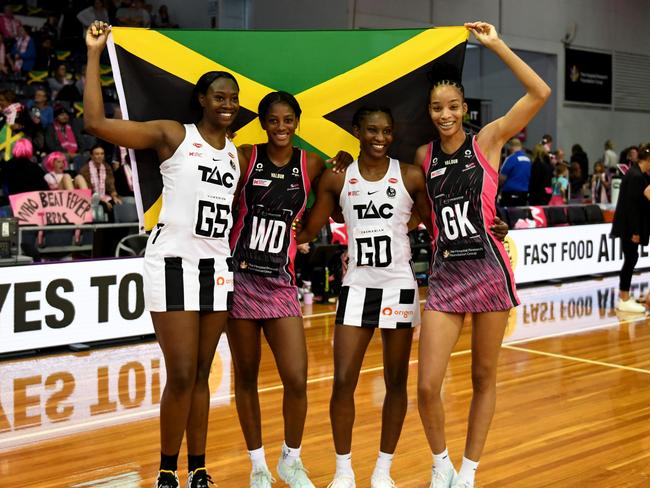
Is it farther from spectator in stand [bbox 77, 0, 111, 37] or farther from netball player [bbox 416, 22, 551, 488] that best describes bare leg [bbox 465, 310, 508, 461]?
spectator in stand [bbox 77, 0, 111, 37]

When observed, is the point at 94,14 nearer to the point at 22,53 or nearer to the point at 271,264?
the point at 22,53

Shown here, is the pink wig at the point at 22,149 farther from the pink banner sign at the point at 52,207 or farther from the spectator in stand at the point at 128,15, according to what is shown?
the spectator in stand at the point at 128,15

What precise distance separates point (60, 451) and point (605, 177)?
14486 mm

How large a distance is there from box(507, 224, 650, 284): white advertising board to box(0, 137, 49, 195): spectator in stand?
5.21 meters

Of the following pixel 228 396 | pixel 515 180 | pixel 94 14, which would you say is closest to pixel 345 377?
pixel 228 396

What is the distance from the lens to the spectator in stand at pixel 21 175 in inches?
345

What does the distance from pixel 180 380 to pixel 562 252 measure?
8.55 meters

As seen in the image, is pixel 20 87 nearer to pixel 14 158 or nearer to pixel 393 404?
pixel 14 158

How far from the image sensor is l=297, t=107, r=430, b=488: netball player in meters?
3.84

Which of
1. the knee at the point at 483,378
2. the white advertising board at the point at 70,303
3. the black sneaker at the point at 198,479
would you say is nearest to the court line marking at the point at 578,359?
the white advertising board at the point at 70,303

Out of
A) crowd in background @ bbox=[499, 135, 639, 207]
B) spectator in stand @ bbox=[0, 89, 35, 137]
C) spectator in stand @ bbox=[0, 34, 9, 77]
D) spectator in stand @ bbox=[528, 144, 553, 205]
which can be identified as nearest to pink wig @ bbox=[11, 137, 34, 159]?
spectator in stand @ bbox=[0, 89, 35, 137]

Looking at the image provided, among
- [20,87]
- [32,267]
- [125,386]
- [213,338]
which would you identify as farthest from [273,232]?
[20,87]

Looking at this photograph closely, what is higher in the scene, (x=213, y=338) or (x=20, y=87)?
(x=20, y=87)

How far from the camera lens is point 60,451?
4.72m
